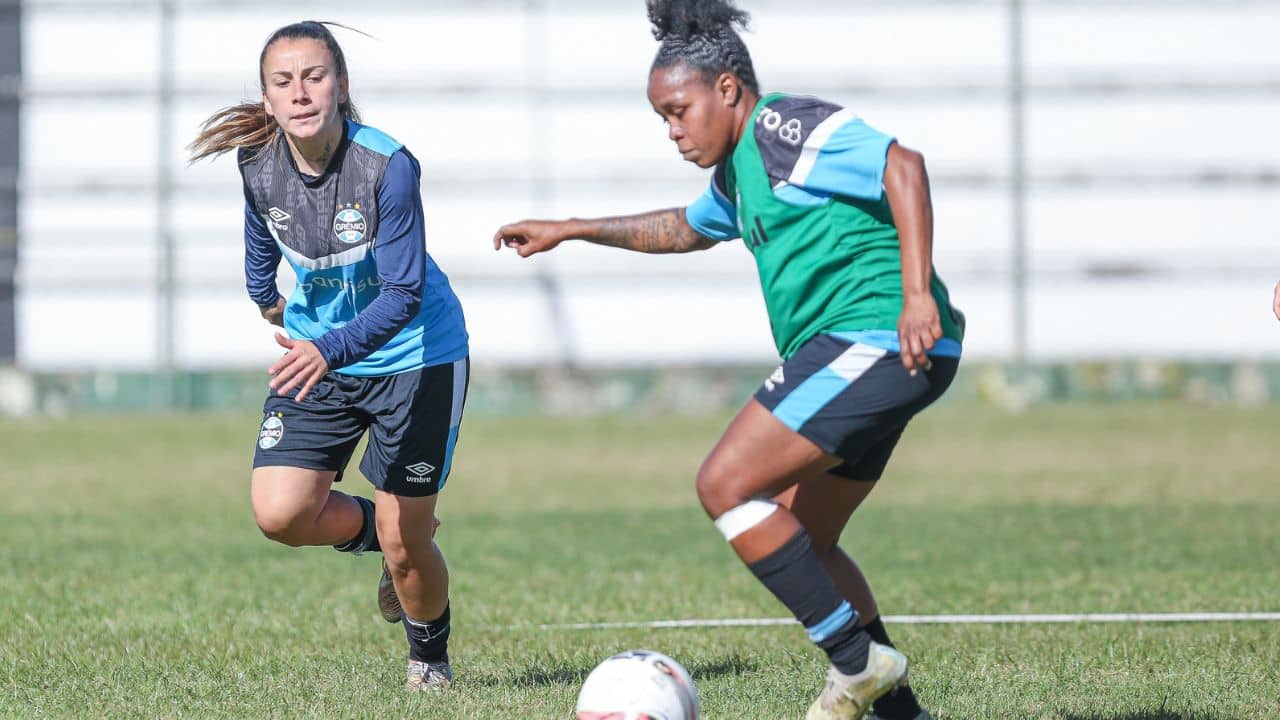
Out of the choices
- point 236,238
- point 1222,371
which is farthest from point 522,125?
point 1222,371

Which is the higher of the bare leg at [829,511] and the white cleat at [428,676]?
the bare leg at [829,511]

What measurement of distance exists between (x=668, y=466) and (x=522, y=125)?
848 cm

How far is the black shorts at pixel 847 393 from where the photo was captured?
4.47 meters

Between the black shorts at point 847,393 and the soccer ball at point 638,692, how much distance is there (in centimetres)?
77

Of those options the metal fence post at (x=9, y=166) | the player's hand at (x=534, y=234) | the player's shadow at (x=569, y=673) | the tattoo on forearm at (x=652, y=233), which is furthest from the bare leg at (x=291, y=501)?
the metal fence post at (x=9, y=166)

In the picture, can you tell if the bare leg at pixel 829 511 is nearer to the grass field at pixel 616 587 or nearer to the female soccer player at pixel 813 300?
the female soccer player at pixel 813 300

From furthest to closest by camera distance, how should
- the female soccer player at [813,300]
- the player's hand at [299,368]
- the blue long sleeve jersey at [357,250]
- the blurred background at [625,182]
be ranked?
the blurred background at [625,182]
the blue long sleeve jersey at [357,250]
the player's hand at [299,368]
the female soccer player at [813,300]

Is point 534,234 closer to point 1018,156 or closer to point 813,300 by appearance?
point 813,300

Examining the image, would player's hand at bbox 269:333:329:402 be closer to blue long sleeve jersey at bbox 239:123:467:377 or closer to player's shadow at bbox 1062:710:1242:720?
blue long sleeve jersey at bbox 239:123:467:377

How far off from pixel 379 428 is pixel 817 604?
1.82 meters

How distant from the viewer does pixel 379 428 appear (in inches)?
223

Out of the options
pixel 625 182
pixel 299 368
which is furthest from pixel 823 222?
pixel 625 182

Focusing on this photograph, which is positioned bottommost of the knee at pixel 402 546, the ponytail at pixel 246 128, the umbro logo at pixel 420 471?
the knee at pixel 402 546

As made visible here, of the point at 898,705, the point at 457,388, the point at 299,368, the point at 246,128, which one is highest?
the point at 246,128
